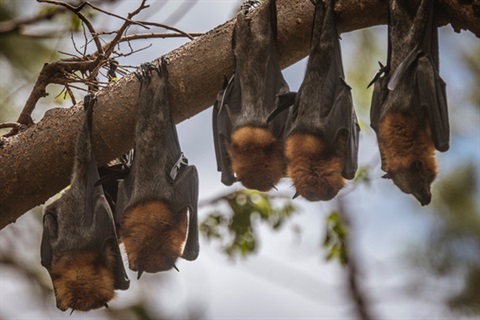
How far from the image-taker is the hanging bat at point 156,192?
5.90 meters

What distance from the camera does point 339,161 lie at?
18.4ft

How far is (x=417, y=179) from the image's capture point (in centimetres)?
530

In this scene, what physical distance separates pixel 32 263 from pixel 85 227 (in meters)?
6.60

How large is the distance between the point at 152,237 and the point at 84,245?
0.53 m

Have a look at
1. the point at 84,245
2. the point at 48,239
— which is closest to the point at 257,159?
the point at 84,245

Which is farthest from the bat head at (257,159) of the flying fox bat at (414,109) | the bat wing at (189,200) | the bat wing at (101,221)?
the bat wing at (101,221)

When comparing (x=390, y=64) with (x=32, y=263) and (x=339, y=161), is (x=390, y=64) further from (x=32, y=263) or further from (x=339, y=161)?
(x=32, y=263)

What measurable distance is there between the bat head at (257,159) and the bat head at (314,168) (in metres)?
0.22

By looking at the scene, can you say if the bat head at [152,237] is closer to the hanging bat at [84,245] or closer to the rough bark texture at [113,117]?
the hanging bat at [84,245]

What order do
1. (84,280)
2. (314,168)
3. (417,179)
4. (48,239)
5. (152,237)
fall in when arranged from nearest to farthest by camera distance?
1. (417,179)
2. (314,168)
3. (152,237)
4. (84,280)
5. (48,239)

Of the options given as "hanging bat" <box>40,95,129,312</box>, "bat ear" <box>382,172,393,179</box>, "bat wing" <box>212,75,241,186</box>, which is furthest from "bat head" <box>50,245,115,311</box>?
"bat ear" <box>382,172,393,179</box>

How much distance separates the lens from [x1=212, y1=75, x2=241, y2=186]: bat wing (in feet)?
19.2

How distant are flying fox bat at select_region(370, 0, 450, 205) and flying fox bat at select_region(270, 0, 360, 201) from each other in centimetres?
29

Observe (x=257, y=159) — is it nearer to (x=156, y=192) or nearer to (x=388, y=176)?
(x=156, y=192)
